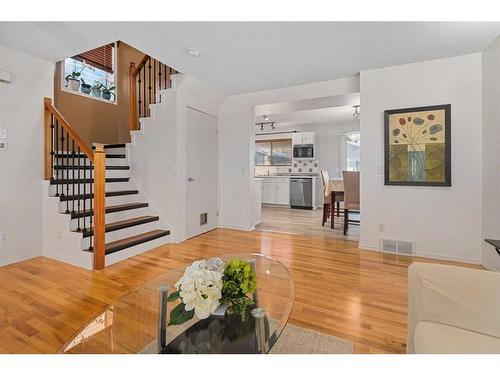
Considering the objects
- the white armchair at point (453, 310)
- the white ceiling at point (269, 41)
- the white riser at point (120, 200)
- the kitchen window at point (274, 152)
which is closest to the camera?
the white armchair at point (453, 310)

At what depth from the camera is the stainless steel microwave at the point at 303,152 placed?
7.75 metres

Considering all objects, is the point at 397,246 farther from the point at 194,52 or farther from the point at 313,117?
the point at 313,117

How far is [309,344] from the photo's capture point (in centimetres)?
160

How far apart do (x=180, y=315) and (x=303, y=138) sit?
715 cm

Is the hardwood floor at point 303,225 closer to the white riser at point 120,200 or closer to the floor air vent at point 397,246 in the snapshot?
the floor air vent at point 397,246

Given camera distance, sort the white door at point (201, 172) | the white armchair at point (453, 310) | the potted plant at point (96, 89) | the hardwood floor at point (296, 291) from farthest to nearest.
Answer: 1. the potted plant at point (96, 89)
2. the white door at point (201, 172)
3. the hardwood floor at point (296, 291)
4. the white armchair at point (453, 310)

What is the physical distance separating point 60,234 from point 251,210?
2.88 meters

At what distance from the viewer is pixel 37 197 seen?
10.8ft

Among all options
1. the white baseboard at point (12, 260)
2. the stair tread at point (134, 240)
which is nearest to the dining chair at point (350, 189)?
the stair tread at point (134, 240)

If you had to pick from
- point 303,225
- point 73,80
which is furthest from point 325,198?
point 73,80

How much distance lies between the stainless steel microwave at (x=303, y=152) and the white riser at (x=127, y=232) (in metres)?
5.04

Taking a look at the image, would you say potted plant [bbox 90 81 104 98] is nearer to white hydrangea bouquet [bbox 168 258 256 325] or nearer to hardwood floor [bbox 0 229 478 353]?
hardwood floor [bbox 0 229 478 353]
